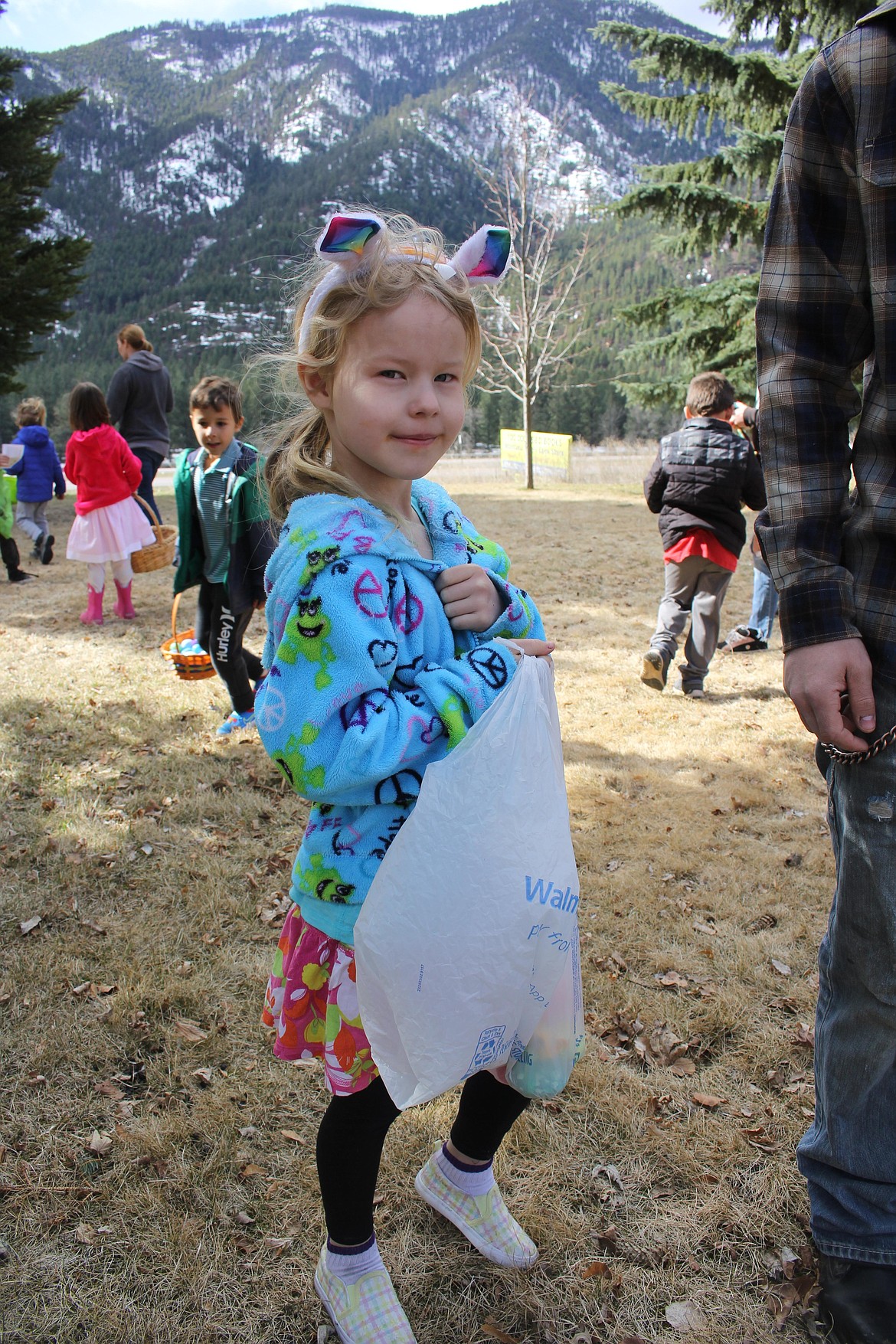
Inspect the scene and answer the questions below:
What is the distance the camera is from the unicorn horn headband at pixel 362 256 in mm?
1334

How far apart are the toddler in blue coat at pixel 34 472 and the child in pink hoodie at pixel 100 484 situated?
12.0 ft

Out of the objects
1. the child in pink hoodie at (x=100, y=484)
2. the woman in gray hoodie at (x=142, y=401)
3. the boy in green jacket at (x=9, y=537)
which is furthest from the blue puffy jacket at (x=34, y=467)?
the child in pink hoodie at (x=100, y=484)

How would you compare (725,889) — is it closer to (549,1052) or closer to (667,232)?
(549,1052)

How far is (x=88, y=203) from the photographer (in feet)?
490

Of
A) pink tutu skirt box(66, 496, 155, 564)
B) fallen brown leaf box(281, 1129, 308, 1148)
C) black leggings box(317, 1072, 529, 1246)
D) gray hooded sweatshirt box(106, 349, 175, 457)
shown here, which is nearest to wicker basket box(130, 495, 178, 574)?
pink tutu skirt box(66, 496, 155, 564)

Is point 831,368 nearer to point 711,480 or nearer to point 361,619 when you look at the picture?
point 361,619

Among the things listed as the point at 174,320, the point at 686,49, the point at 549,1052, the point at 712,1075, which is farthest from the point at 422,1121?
the point at 174,320

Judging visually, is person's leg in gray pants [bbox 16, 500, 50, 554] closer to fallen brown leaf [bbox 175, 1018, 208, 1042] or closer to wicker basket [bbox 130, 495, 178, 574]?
wicker basket [bbox 130, 495, 178, 574]

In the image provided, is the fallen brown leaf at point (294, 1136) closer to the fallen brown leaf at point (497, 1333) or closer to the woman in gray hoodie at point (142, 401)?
the fallen brown leaf at point (497, 1333)

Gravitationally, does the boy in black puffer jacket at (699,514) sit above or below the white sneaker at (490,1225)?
above

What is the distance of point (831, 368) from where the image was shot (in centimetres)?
152

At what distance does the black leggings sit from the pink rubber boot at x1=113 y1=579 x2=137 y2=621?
6.54 metres

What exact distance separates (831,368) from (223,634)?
3.54 m

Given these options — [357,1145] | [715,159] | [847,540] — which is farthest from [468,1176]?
[715,159]
